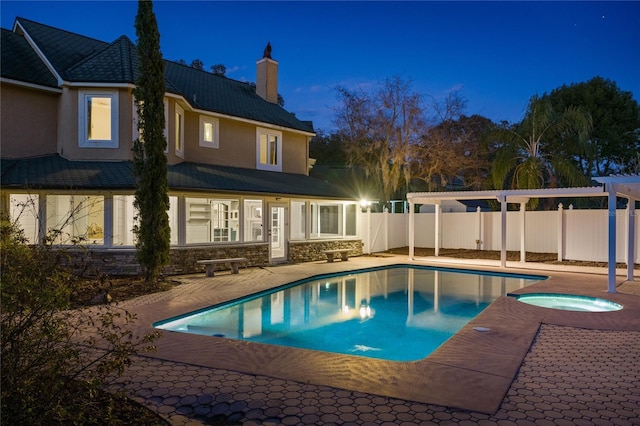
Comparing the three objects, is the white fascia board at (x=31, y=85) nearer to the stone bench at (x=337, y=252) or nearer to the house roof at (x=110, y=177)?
the house roof at (x=110, y=177)

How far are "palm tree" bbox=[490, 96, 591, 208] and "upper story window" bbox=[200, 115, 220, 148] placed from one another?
11.1 m

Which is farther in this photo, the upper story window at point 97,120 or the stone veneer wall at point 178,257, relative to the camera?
the upper story window at point 97,120

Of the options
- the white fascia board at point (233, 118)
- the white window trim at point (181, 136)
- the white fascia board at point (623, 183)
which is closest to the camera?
the white fascia board at point (623, 183)

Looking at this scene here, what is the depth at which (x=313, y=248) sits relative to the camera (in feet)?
54.5

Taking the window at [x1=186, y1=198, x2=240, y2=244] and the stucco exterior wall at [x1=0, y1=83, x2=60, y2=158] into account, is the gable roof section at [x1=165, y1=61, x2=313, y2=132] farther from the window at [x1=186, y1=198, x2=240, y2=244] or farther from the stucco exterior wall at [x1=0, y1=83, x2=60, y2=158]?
the stucco exterior wall at [x1=0, y1=83, x2=60, y2=158]

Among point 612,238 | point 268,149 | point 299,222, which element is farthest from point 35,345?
point 268,149

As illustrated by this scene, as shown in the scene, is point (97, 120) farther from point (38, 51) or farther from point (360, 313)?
point (360, 313)

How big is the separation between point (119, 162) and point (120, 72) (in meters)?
2.53

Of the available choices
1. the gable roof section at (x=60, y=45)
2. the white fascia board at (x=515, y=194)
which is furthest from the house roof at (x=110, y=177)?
the white fascia board at (x=515, y=194)

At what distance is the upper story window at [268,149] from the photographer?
17312 mm

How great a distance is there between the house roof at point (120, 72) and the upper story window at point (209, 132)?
0.42 m

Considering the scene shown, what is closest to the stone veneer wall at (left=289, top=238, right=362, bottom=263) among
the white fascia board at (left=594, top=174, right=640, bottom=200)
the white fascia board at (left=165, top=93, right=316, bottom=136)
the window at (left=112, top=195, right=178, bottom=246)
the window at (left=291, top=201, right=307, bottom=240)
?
the window at (left=291, top=201, right=307, bottom=240)

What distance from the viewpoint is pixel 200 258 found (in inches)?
524

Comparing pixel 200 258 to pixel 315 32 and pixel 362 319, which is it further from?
pixel 315 32
